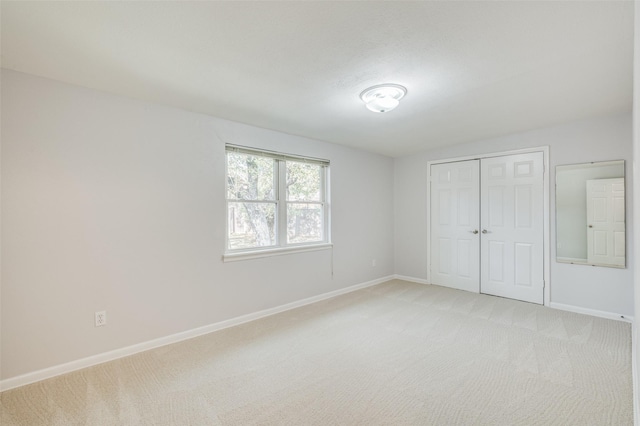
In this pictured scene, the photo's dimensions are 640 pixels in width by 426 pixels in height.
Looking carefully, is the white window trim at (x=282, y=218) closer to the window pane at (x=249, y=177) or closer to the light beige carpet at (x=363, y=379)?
Answer: the window pane at (x=249, y=177)

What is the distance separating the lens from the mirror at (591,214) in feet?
10.8

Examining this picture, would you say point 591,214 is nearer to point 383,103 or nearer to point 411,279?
point 411,279

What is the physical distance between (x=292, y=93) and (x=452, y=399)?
269 cm

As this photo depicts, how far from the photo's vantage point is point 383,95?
8.13 ft

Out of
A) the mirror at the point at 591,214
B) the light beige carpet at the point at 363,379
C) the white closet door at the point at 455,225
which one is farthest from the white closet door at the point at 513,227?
the light beige carpet at the point at 363,379

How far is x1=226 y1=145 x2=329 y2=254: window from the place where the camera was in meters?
3.38

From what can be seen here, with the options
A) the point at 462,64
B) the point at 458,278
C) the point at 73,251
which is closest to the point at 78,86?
the point at 73,251

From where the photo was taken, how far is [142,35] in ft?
5.69

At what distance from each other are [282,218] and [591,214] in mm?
3777

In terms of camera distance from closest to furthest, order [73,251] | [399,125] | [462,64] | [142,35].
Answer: [142,35], [462,64], [73,251], [399,125]

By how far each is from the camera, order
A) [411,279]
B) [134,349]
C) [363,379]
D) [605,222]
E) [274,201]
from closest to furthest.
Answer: [363,379]
[134,349]
[605,222]
[274,201]
[411,279]

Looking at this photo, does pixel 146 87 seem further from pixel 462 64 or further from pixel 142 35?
pixel 462 64

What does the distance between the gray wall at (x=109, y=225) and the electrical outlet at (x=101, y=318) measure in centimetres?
4

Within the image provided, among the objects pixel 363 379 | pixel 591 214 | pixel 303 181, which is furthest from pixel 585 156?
pixel 363 379
